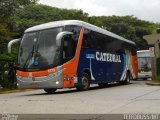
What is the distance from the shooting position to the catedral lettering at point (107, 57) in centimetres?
2471

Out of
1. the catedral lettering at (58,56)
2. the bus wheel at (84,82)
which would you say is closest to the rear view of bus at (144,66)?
the catedral lettering at (58,56)


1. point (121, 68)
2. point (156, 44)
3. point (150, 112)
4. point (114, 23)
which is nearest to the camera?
point (150, 112)

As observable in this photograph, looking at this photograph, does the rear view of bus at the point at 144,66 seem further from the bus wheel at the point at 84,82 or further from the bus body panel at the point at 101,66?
the bus wheel at the point at 84,82

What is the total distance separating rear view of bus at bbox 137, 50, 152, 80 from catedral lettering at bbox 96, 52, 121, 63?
48.8 feet

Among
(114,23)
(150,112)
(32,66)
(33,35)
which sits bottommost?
(150,112)

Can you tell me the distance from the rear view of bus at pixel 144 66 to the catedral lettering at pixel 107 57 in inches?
586

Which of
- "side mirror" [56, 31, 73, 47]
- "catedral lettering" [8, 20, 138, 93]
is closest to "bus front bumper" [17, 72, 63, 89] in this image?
"catedral lettering" [8, 20, 138, 93]

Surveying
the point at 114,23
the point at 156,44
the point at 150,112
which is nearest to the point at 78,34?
the point at 150,112

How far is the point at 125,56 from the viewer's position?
102 feet

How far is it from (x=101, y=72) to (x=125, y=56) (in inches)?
253

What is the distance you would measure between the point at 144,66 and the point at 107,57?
18306 millimetres

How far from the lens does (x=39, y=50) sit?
20.5 m

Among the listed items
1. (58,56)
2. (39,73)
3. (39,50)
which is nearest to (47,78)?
(39,73)

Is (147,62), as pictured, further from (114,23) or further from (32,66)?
(114,23)
